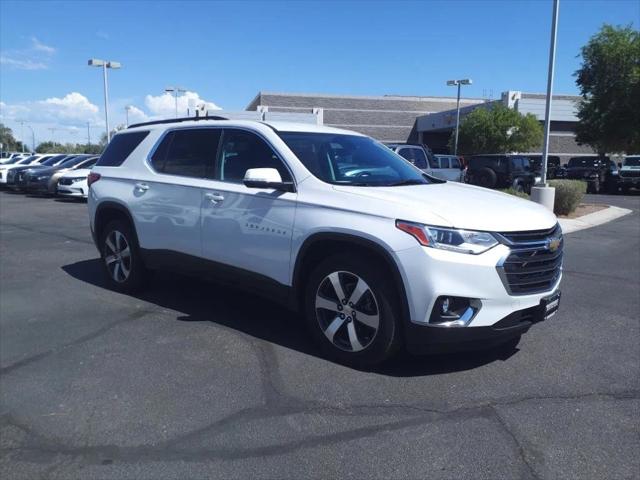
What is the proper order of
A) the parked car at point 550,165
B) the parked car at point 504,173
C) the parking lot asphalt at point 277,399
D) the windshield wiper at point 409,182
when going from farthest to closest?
1. the parked car at point 550,165
2. the parked car at point 504,173
3. the windshield wiper at point 409,182
4. the parking lot asphalt at point 277,399

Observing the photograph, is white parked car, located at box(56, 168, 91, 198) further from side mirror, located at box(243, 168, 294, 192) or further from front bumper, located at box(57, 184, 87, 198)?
side mirror, located at box(243, 168, 294, 192)

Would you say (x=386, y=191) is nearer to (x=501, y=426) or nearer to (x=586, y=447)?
(x=501, y=426)

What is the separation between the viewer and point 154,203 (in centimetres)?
574

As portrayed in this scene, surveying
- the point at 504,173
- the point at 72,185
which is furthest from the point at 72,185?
the point at 504,173

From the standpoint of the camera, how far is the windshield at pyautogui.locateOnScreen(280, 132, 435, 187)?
184 inches

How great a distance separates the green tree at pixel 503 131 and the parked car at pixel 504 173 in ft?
78.0

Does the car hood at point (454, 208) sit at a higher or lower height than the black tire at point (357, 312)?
higher

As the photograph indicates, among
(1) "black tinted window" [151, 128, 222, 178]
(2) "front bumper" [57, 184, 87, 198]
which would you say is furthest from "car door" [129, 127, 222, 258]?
(2) "front bumper" [57, 184, 87, 198]

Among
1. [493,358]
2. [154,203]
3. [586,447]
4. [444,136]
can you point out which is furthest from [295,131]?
[444,136]

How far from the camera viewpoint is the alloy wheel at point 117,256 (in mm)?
6254

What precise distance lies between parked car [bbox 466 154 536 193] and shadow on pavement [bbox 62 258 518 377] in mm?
18616

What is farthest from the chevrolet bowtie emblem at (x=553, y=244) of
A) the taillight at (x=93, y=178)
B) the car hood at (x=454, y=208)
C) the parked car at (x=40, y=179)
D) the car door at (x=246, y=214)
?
the parked car at (x=40, y=179)

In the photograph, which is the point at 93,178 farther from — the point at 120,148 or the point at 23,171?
the point at 23,171

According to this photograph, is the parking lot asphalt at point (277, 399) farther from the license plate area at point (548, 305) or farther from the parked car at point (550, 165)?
the parked car at point (550, 165)
